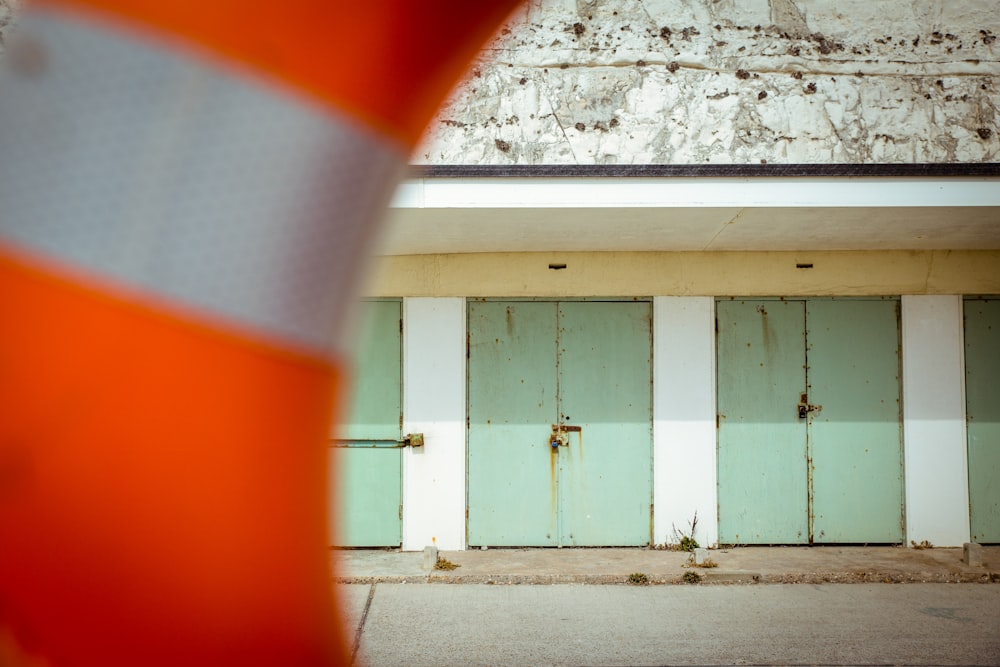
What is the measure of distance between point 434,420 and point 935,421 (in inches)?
231

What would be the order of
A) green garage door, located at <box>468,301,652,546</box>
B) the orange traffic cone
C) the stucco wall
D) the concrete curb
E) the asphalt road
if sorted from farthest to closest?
green garage door, located at <box>468,301,652,546</box> → the concrete curb → the stucco wall → the asphalt road → the orange traffic cone

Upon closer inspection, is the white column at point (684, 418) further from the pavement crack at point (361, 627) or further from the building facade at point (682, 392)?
the pavement crack at point (361, 627)

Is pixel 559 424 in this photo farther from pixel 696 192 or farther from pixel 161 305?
pixel 161 305

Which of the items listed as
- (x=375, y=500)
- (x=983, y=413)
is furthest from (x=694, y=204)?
(x=983, y=413)

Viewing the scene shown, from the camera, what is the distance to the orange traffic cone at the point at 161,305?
0.91m

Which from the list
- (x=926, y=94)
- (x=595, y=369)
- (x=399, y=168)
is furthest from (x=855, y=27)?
(x=399, y=168)

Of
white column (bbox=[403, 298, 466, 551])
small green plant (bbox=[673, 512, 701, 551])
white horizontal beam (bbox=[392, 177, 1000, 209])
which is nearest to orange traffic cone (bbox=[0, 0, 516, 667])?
white horizontal beam (bbox=[392, 177, 1000, 209])

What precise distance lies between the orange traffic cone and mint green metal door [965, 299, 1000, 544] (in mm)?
9949

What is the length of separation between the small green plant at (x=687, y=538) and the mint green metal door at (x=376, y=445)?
10.4 feet

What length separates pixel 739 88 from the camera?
736cm

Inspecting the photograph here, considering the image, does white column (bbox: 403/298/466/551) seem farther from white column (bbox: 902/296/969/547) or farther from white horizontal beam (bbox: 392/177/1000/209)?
white column (bbox: 902/296/969/547)

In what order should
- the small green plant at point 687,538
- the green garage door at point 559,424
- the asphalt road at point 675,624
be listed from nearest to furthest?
1. the asphalt road at point 675,624
2. the small green plant at point 687,538
3. the green garage door at point 559,424

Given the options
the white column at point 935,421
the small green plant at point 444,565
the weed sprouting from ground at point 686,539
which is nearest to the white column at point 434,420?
the small green plant at point 444,565

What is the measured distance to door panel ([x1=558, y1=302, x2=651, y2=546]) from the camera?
8.92 m
